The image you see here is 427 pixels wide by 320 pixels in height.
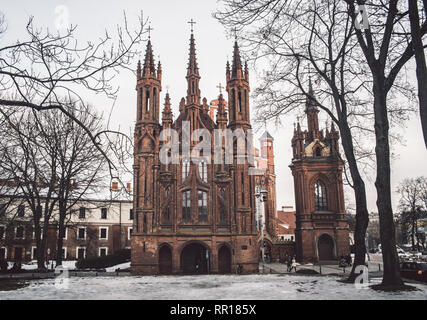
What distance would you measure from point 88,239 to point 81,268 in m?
16.2

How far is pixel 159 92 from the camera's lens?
36156 millimetres

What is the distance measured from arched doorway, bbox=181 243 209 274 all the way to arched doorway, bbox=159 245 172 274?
1173mm

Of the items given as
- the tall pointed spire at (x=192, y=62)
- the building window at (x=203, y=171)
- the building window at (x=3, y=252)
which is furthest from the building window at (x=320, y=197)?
the building window at (x=3, y=252)

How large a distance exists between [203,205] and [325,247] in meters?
17.9

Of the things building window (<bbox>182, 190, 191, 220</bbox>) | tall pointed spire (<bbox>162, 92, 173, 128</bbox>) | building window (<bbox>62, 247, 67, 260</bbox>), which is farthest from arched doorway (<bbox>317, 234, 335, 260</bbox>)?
building window (<bbox>62, 247, 67, 260</bbox>)

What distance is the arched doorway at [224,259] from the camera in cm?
3288

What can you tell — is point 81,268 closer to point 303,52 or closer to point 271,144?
point 303,52

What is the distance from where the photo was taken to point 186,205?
33.3m

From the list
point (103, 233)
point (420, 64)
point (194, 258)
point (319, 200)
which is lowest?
point (194, 258)

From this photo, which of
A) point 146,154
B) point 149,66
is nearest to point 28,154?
point 146,154

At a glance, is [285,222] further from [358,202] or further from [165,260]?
[358,202]

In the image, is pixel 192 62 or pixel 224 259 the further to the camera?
pixel 192 62

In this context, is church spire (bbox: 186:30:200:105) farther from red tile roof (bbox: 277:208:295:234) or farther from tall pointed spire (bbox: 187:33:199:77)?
red tile roof (bbox: 277:208:295:234)
